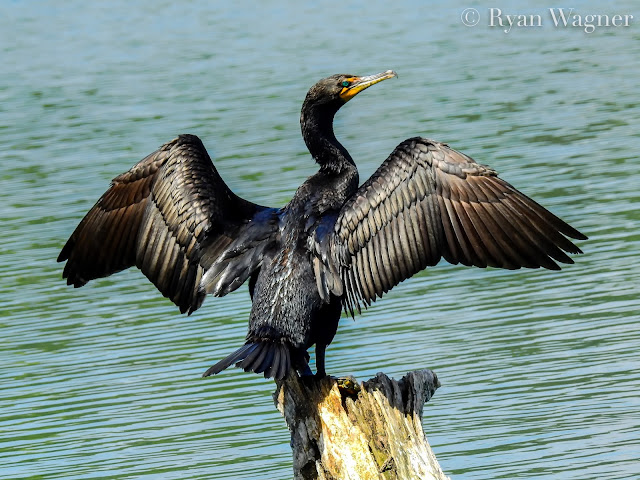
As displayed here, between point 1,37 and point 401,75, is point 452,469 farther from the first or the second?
point 1,37

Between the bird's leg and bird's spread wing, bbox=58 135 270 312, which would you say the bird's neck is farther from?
the bird's leg

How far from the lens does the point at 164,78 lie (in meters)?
21.2

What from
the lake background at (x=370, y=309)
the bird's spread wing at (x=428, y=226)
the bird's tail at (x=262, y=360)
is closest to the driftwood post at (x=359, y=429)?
the bird's tail at (x=262, y=360)

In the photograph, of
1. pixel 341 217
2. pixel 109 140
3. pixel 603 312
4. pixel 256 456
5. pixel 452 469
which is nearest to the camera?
pixel 341 217

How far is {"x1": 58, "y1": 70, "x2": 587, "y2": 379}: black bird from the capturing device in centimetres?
675

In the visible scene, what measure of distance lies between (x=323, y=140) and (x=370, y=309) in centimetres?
360

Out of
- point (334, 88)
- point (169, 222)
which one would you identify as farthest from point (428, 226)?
point (169, 222)

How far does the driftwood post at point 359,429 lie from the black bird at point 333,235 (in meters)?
0.23

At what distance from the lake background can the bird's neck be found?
6.40ft

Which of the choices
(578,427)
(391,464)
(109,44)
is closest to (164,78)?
(109,44)

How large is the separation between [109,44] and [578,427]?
18263 millimetres

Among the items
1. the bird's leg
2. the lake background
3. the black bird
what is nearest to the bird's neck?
the black bird

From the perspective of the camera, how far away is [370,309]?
10.8 m

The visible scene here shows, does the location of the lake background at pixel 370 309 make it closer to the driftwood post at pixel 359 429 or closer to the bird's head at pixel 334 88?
the driftwood post at pixel 359 429
